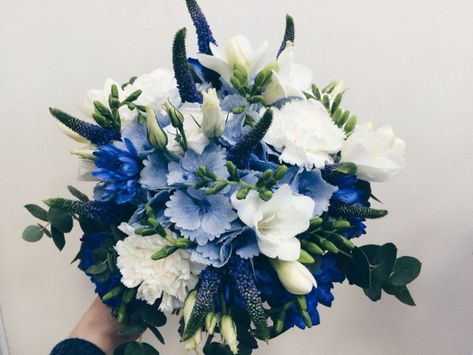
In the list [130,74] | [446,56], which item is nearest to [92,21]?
[130,74]

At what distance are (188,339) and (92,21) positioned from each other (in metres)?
0.56

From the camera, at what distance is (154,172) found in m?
0.51

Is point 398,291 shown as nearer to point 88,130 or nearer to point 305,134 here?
point 305,134

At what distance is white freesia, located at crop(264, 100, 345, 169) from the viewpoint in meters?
0.52

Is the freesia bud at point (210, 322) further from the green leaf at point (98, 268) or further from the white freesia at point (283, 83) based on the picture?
the white freesia at point (283, 83)

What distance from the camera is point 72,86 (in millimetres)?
817

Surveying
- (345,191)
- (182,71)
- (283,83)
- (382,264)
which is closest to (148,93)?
(182,71)

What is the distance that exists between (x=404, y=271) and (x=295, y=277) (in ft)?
0.74

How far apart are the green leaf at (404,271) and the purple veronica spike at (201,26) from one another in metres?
0.39

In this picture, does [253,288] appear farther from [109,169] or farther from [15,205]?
[15,205]

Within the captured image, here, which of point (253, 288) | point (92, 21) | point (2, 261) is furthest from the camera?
point (2, 261)

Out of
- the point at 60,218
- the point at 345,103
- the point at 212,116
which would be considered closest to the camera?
the point at 212,116

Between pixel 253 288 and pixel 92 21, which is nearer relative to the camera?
pixel 253 288

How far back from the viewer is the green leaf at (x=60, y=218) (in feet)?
1.98
